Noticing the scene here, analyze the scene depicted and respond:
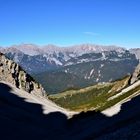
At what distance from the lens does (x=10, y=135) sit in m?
77.9

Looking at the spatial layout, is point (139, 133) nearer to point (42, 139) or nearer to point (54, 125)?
point (42, 139)

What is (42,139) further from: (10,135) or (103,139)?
(103,139)

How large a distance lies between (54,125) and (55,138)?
30813mm

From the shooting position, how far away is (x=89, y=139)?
2901 inches

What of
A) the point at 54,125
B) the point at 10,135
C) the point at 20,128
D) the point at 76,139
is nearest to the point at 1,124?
the point at 20,128

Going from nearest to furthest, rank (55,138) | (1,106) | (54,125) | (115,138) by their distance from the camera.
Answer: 1. (115,138)
2. (55,138)
3. (54,125)
4. (1,106)

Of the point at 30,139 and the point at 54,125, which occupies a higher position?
the point at 30,139

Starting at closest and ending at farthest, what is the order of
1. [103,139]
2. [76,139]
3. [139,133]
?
[139,133] → [103,139] → [76,139]

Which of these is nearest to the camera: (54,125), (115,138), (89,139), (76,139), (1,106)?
(115,138)

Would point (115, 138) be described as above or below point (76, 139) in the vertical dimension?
above

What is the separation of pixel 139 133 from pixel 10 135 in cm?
3328

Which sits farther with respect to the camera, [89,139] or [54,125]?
[54,125]

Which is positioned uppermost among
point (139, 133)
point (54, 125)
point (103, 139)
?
point (139, 133)

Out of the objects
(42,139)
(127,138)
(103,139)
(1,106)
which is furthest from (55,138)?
(1,106)
